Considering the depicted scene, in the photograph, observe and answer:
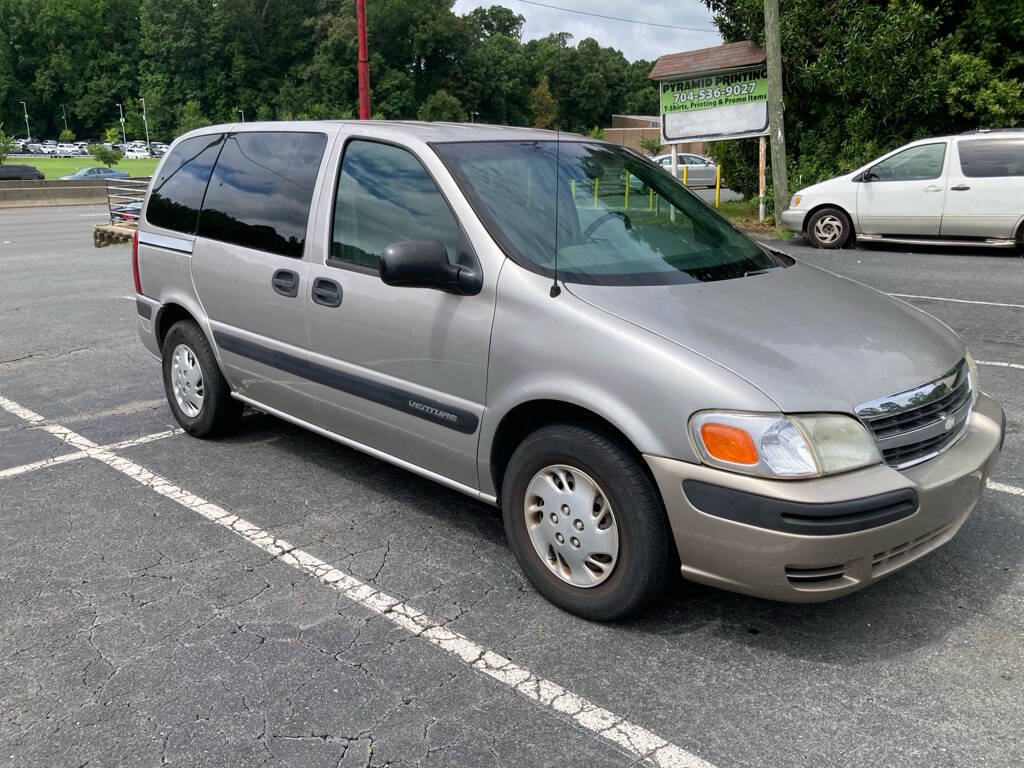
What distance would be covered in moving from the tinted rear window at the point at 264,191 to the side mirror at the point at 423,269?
1044 millimetres

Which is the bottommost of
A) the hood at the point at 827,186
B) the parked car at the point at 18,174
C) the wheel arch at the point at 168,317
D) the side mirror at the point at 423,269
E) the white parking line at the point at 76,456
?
the white parking line at the point at 76,456

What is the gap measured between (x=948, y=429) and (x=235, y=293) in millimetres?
3356

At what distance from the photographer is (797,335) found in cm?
310

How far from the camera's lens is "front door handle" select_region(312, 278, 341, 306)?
157 inches

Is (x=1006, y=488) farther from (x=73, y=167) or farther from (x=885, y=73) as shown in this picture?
(x=73, y=167)

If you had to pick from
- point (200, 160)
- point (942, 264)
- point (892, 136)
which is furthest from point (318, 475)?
point (892, 136)

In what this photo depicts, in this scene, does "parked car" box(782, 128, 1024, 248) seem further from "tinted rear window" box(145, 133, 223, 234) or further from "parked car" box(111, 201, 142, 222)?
"parked car" box(111, 201, 142, 222)

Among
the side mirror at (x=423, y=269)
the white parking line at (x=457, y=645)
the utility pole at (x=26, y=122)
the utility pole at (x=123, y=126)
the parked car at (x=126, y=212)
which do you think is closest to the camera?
the white parking line at (x=457, y=645)

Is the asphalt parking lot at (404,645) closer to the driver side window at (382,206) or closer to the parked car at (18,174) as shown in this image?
the driver side window at (382,206)

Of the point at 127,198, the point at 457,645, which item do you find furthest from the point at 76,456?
the point at 127,198

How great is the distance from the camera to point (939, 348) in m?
3.36

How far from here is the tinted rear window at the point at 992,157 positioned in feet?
38.9

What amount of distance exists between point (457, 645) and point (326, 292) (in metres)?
1.75

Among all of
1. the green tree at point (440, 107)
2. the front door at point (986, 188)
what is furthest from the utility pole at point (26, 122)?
the front door at point (986, 188)
